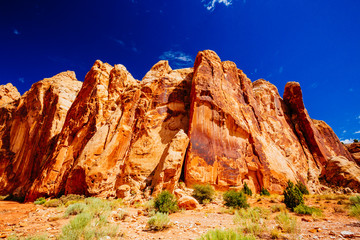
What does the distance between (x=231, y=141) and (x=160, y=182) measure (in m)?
9.00

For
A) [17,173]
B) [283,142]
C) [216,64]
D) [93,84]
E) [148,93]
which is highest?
[216,64]

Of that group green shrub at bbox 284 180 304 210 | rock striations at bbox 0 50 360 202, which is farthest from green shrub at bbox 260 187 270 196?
green shrub at bbox 284 180 304 210

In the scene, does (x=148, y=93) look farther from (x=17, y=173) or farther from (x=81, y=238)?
(x=17, y=173)

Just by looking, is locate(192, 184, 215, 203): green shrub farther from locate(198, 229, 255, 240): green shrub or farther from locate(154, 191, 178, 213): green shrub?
locate(198, 229, 255, 240): green shrub

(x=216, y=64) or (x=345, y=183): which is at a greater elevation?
(x=216, y=64)

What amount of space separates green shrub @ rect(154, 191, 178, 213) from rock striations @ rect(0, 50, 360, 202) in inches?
134

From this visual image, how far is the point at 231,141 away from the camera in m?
17.8

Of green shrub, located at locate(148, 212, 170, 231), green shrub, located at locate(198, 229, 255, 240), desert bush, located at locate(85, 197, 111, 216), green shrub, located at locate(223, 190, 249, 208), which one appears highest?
green shrub, located at locate(198, 229, 255, 240)

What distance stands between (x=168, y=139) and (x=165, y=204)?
34.7ft

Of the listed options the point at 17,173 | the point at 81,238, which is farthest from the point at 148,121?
the point at 17,173

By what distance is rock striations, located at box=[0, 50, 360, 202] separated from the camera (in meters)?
15.7

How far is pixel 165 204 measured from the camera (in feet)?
29.7

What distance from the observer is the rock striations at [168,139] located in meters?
15.7

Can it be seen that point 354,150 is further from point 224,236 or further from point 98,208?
point 98,208
